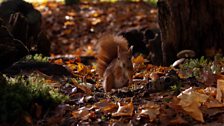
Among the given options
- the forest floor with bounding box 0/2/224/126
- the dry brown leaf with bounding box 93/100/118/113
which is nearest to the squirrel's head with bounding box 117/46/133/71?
the forest floor with bounding box 0/2/224/126

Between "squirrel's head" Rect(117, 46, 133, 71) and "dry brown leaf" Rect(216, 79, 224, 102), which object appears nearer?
"dry brown leaf" Rect(216, 79, 224, 102)

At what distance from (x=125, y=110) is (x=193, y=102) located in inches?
24.9

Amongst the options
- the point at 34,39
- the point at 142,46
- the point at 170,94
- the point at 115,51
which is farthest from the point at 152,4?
the point at 170,94

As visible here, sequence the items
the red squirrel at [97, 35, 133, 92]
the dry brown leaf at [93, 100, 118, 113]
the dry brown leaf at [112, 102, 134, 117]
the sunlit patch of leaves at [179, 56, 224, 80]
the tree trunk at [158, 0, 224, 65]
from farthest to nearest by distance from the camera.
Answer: the tree trunk at [158, 0, 224, 65] < the red squirrel at [97, 35, 133, 92] < the sunlit patch of leaves at [179, 56, 224, 80] < the dry brown leaf at [93, 100, 118, 113] < the dry brown leaf at [112, 102, 134, 117]

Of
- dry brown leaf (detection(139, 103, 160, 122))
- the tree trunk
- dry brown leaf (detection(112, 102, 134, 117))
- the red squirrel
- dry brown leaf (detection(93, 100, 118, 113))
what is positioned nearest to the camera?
dry brown leaf (detection(139, 103, 160, 122))

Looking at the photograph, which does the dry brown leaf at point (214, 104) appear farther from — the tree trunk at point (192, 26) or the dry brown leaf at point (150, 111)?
the tree trunk at point (192, 26)

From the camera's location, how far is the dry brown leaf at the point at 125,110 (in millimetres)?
4649

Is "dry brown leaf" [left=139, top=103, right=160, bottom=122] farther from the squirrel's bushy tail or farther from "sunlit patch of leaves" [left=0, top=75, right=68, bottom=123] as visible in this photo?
the squirrel's bushy tail

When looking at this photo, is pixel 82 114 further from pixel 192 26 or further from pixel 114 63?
pixel 192 26

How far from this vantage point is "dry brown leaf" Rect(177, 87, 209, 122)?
4539 mm

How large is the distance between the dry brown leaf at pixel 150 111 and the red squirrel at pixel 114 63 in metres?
1.27

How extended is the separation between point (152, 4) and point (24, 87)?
10.9 metres

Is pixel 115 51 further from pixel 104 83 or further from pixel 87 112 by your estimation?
pixel 87 112

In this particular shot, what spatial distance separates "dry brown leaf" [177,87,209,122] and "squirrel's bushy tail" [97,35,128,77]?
158 cm
